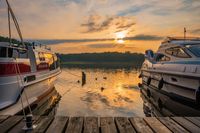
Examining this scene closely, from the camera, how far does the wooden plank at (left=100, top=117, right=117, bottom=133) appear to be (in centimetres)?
548

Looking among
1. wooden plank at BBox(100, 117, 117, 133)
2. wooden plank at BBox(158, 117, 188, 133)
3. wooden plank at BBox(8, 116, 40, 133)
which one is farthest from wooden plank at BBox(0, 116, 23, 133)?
wooden plank at BBox(158, 117, 188, 133)

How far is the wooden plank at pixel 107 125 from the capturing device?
5.48 metres

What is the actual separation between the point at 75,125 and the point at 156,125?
1.93 m

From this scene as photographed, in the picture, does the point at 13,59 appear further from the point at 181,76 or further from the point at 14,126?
the point at 181,76

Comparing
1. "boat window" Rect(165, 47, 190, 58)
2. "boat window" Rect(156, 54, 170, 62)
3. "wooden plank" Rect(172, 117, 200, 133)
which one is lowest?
"wooden plank" Rect(172, 117, 200, 133)

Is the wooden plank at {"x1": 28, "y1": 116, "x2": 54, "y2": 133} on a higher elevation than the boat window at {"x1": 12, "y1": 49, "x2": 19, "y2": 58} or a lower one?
lower

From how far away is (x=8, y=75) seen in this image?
1159 centimetres

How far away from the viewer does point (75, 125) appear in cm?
580

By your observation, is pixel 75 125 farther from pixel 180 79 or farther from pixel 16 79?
pixel 180 79

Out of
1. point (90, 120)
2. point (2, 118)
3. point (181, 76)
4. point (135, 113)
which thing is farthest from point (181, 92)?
point (2, 118)

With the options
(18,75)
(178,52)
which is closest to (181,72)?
(178,52)

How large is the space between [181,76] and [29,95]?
8.72 metres

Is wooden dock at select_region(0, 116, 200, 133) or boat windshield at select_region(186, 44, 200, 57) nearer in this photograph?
wooden dock at select_region(0, 116, 200, 133)

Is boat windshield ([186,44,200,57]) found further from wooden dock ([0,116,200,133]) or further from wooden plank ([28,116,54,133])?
wooden plank ([28,116,54,133])
